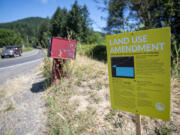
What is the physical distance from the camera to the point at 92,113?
85.8 inches

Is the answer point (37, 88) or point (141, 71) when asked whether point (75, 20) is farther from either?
point (141, 71)

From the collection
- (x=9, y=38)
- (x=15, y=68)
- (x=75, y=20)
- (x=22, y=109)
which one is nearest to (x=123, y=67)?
(x=22, y=109)

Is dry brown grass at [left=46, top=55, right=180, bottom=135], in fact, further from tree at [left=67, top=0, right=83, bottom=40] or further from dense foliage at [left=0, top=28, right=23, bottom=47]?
dense foliage at [left=0, top=28, right=23, bottom=47]

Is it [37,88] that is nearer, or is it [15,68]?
[37,88]

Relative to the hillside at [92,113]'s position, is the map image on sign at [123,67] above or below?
above

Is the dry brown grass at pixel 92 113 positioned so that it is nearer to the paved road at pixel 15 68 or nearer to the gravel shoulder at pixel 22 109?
the gravel shoulder at pixel 22 109

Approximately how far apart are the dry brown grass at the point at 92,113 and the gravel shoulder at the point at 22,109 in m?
0.22

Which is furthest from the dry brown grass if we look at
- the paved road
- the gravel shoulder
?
the paved road

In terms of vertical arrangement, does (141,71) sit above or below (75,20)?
below

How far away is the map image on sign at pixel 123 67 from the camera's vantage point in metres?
1.24

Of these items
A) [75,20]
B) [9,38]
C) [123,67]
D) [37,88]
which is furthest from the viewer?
[9,38]

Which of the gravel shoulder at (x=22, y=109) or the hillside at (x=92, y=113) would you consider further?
the gravel shoulder at (x=22, y=109)

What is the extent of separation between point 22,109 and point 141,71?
2675 millimetres

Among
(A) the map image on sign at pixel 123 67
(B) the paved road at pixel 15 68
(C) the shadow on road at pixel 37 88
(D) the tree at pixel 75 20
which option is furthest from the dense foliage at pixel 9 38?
(A) the map image on sign at pixel 123 67
